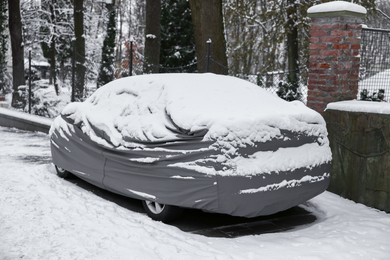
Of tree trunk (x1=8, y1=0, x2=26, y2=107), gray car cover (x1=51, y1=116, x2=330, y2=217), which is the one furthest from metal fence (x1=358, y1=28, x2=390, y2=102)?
tree trunk (x1=8, y1=0, x2=26, y2=107)

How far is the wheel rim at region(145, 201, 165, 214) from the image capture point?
536 centimetres

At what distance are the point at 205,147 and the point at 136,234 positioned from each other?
110 cm

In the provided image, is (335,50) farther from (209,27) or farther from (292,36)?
(292,36)

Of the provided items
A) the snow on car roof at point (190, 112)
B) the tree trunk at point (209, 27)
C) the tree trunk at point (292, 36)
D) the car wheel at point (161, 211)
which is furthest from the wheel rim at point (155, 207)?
the tree trunk at point (292, 36)

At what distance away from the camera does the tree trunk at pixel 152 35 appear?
13680 millimetres

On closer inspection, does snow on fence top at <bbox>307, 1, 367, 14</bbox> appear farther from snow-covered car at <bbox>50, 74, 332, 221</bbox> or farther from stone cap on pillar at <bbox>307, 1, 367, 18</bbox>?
snow-covered car at <bbox>50, 74, 332, 221</bbox>

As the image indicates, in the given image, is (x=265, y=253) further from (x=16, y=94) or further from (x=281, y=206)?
(x=16, y=94)

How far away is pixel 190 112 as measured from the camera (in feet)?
16.8

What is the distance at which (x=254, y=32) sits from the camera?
2133 cm

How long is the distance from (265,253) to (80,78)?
1177 centimetres

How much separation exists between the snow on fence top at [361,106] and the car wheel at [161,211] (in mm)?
2815

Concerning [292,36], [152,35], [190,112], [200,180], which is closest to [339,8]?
[190,112]

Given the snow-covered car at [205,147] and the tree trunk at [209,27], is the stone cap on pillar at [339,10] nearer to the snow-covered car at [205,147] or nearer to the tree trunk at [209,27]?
the snow-covered car at [205,147]

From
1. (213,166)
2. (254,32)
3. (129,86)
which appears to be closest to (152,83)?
(129,86)
